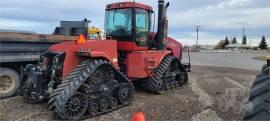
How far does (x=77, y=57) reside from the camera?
8148mm

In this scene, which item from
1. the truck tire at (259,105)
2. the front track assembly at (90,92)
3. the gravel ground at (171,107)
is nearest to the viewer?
the truck tire at (259,105)

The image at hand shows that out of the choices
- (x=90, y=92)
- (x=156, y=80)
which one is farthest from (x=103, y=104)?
(x=156, y=80)

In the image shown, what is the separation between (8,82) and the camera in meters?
9.58

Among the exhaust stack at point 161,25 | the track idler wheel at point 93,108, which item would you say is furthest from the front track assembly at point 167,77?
the track idler wheel at point 93,108

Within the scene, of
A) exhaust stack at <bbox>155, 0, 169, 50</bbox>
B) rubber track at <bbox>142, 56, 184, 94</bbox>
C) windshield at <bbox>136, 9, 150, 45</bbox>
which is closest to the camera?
windshield at <bbox>136, 9, 150, 45</bbox>

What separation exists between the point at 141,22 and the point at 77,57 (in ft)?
9.24

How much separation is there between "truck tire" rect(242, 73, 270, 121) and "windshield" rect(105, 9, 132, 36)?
271 inches

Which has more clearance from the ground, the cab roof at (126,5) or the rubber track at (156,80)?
the cab roof at (126,5)

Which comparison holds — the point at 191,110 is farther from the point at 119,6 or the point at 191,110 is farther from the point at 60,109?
the point at 119,6

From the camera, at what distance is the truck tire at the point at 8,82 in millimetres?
9389

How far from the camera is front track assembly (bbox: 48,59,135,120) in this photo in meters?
7.23

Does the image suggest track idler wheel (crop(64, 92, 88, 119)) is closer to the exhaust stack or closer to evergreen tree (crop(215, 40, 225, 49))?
the exhaust stack

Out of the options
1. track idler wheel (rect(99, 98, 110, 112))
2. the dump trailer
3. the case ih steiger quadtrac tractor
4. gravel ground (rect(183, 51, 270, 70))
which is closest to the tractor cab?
the case ih steiger quadtrac tractor

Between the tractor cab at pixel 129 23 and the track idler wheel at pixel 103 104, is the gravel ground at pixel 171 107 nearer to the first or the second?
the track idler wheel at pixel 103 104
